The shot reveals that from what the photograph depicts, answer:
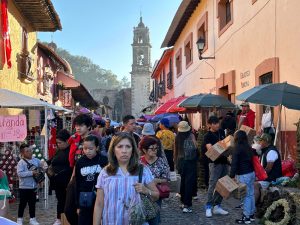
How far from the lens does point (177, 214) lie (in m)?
8.31

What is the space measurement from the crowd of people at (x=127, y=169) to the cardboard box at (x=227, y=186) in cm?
11

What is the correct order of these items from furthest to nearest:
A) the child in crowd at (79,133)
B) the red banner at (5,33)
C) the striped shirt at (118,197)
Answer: the red banner at (5,33) < the child in crowd at (79,133) < the striped shirt at (118,197)

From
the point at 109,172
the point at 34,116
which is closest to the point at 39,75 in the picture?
the point at 34,116

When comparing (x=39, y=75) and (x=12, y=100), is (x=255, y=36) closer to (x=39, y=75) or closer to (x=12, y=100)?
(x=12, y=100)

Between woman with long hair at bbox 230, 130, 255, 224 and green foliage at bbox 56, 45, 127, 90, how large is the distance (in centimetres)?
13091

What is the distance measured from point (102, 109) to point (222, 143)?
49281 mm

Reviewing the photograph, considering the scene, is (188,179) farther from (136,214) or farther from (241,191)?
(136,214)

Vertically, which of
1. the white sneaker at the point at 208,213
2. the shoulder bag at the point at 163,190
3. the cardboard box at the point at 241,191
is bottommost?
the white sneaker at the point at 208,213

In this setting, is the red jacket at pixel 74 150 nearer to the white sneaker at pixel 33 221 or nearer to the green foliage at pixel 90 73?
the white sneaker at pixel 33 221

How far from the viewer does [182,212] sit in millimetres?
8461

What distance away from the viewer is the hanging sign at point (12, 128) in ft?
27.3

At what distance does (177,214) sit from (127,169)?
15.2 ft

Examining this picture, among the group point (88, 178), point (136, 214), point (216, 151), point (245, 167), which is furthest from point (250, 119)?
point (136, 214)

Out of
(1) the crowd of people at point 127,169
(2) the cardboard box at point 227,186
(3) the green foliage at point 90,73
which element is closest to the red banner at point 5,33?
(1) the crowd of people at point 127,169
